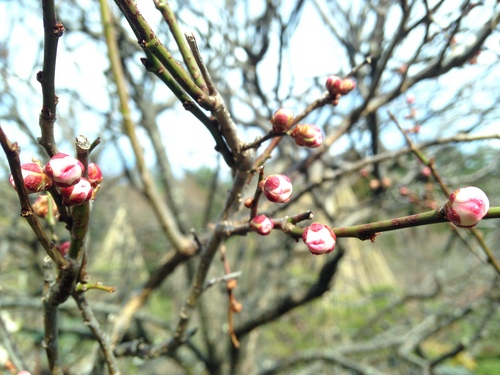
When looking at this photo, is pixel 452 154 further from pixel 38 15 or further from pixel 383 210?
pixel 38 15

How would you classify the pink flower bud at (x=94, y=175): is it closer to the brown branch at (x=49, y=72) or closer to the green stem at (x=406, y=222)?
the brown branch at (x=49, y=72)

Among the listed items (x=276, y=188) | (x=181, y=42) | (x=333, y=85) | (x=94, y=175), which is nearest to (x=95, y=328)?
(x=94, y=175)

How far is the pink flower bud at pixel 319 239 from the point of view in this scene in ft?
2.03

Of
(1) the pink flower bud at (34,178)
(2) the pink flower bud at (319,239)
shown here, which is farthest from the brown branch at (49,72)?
(2) the pink flower bud at (319,239)

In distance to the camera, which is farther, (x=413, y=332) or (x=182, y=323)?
(x=413, y=332)

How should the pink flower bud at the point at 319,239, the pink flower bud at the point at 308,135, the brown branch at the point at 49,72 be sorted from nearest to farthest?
the brown branch at the point at 49,72, the pink flower bud at the point at 319,239, the pink flower bud at the point at 308,135

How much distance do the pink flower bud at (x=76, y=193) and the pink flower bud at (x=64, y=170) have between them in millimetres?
19

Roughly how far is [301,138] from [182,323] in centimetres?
64

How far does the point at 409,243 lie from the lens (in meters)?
7.43

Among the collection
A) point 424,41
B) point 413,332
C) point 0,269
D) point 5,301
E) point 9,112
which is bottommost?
point 413,332

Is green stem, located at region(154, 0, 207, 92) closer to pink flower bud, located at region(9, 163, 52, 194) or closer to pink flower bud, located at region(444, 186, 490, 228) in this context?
pink flower bud, located at region(9, 163, 52, 194)

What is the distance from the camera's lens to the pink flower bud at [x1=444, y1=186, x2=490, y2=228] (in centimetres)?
52

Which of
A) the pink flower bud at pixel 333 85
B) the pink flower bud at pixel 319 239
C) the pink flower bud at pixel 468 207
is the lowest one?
the pink flower bud at pixel 468 207

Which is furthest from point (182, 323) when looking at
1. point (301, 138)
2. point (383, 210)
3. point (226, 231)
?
point (383, 210)
